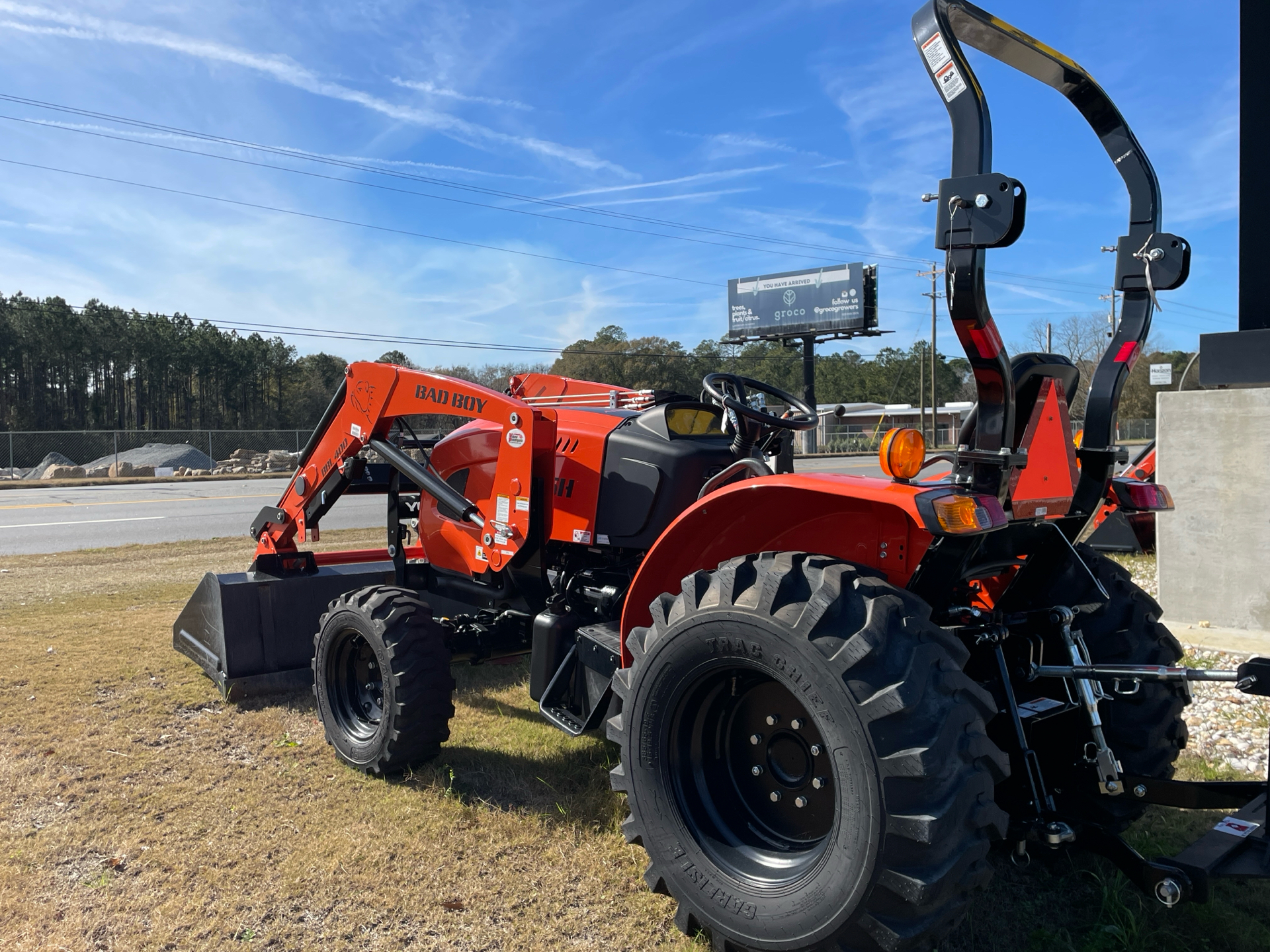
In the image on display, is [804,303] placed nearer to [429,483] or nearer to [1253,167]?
[1253,167]

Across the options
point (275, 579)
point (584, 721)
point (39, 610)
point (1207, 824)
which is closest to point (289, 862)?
point (584, 721)

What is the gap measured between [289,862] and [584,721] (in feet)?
3.86

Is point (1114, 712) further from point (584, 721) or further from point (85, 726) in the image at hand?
point (85, 726)

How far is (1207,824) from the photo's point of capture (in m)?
3.48

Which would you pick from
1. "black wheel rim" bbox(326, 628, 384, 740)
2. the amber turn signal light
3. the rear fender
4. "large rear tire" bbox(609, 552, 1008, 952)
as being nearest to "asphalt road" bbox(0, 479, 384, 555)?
"black wheel rim" bbox(326, 628, 384, 740)

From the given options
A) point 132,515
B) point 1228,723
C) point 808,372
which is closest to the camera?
point 1228,723

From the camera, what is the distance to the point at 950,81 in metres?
2.24

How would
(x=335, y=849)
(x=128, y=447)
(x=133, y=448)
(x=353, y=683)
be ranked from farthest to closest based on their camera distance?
(x=133, y=448)
(x=128, y=447)
(x=353, y=683)
(x=335, y=849)

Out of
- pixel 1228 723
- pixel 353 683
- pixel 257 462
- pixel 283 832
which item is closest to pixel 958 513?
pixel 283 832

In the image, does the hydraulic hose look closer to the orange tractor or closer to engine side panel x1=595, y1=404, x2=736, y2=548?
the orange tractor

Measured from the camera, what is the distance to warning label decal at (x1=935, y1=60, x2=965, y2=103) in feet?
7.28

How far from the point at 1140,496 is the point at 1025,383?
3.10ft

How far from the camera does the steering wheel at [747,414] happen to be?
3.54 metres

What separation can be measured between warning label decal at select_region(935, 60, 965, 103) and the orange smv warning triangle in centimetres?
82
